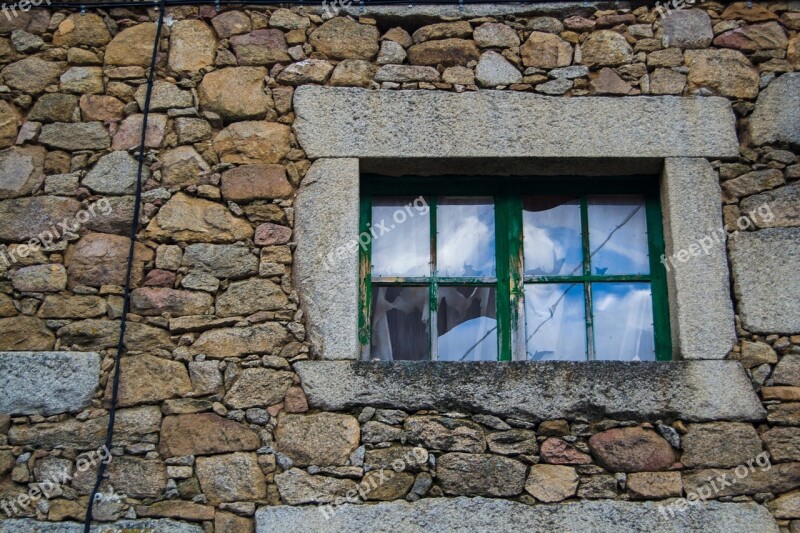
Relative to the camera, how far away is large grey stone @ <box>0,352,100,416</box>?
317 centimetres

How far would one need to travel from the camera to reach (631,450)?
122 inches

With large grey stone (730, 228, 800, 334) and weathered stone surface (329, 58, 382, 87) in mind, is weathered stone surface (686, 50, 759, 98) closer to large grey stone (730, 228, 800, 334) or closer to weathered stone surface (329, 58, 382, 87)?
large grey stone (730, 228, 800, 334)

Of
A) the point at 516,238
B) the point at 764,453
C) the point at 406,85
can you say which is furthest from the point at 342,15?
the point at 764,453

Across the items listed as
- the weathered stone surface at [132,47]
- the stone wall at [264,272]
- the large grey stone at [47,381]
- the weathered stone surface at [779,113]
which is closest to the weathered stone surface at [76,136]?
the stone wall at [264,272]

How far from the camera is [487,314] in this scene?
350cm

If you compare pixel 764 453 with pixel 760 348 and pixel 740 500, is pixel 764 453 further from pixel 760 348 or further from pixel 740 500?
pixel 760 348

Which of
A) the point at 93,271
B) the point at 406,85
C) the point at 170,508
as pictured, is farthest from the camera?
the point at 406,85

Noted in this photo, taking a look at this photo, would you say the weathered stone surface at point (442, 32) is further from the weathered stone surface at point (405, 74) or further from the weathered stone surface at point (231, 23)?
the weathered stone surface at point (231, 23)

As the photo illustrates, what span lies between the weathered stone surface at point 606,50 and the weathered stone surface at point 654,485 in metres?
1.77

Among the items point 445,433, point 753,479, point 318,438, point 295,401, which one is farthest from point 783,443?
point 295,401

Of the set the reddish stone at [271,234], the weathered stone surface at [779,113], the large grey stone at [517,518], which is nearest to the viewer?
the large grey stone at [517,518]

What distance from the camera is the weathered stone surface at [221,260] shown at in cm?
331

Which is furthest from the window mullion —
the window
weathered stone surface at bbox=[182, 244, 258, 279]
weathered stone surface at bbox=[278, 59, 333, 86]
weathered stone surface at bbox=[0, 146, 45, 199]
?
weathered stone surface at bbox=[0, 146, 45, 199]

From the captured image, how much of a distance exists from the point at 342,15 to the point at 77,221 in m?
1.47
